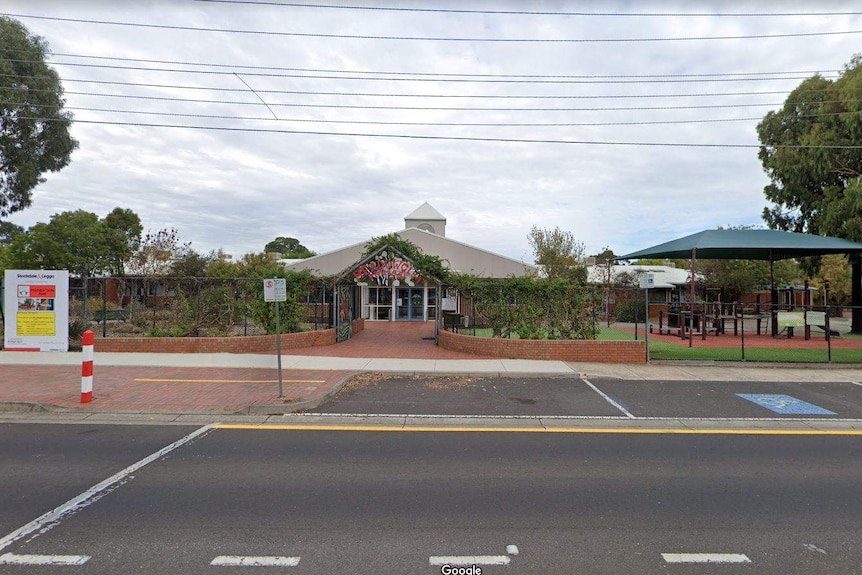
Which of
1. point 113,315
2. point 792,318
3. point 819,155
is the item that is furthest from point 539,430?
point 819,155

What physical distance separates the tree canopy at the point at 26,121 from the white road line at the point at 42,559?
26814 millimetres

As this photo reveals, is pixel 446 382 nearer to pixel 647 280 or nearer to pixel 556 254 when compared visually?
pixel 647 280

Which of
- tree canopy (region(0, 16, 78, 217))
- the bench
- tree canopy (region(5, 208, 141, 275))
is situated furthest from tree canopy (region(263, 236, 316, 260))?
the bench

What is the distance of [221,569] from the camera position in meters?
3.22

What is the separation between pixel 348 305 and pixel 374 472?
1300 centimetres

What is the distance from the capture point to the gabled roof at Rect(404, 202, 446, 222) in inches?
1403

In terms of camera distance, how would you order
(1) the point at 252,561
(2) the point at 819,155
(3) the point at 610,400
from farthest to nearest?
(2) the point at 819,155, (3) the point at 610,400, (1) the point at 252,561

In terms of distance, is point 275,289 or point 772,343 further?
point 772,343

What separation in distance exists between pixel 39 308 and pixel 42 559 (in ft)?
41.7

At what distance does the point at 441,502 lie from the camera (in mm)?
4363

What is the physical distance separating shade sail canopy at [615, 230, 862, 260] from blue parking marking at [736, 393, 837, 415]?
782cm

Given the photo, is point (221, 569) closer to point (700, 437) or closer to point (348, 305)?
point (700, 437)

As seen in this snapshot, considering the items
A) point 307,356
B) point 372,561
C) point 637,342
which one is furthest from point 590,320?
point 372,561

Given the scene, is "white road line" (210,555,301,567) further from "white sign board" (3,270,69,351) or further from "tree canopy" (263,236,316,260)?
"tree canopy" (263,236,316,260)
